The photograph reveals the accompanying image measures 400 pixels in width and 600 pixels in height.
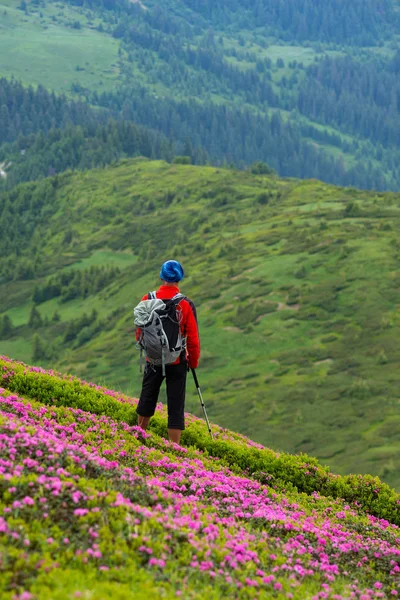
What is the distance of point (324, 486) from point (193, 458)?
2885 millimetres

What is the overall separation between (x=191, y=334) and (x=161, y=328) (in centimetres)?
67

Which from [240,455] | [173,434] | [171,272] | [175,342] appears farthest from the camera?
[240,455]

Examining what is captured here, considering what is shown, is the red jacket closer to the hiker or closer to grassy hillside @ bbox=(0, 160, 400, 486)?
the hiker

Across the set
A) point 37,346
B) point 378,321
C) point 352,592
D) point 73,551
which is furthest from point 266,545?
point 37,346

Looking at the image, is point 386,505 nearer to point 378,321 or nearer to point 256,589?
point 256,589

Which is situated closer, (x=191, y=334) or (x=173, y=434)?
(x=191, y=334)

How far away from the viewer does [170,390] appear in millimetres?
15367

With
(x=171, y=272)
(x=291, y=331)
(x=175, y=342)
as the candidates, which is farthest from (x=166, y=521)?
(x=291, y=331)

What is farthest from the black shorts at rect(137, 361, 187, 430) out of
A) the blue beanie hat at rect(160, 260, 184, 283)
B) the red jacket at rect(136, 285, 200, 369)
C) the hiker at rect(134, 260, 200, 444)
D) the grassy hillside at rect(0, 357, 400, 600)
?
the blue beanie hat at rect(160, 260, 184, 283)

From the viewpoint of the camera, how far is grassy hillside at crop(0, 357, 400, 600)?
29.7 feet

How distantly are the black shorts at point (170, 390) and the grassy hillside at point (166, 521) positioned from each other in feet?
1.64

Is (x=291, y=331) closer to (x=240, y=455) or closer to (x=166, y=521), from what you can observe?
(x=240, y=455)

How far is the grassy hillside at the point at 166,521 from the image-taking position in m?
9.06

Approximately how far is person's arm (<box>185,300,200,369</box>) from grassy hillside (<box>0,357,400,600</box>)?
1.82 metres
